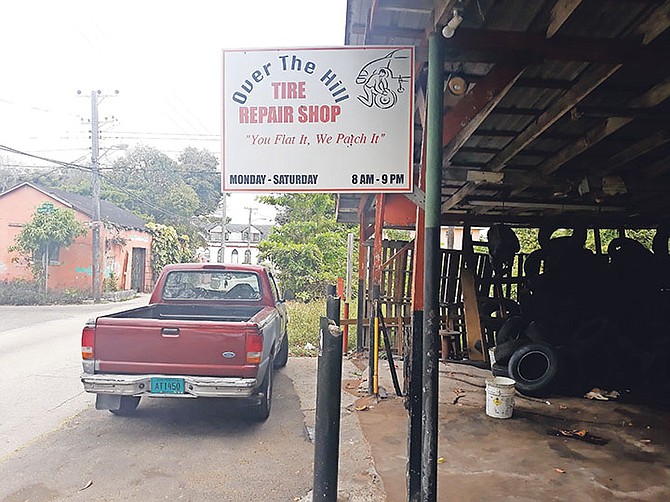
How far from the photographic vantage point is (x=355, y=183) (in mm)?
3660

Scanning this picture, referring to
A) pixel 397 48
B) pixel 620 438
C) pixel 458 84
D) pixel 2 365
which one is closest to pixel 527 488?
pixel 620 438

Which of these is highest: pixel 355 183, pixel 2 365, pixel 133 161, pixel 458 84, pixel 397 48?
pixel 133 161

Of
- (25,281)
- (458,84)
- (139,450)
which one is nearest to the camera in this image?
(458,84)

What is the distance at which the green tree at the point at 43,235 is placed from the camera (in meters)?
21.3

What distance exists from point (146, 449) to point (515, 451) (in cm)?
327

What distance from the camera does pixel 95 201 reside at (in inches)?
869

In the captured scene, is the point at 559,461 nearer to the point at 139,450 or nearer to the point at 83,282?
the point at 139,450

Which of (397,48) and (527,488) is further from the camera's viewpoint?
(527,488)

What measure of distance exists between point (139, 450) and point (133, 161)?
41.0 m

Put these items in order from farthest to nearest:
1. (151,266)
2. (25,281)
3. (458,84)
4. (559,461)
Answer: (151,266)
(25,281)
(559,461)
(458,84)

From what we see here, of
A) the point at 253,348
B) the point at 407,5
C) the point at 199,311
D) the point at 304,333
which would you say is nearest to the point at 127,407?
the point at 199,311

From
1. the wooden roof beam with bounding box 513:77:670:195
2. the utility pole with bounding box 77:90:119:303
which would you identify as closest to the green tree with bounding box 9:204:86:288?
the utility pole with bounding box 77:90:119:303

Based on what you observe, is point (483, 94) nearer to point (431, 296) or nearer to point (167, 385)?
point (431, 296)

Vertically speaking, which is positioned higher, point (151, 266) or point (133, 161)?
point (133, 161)
